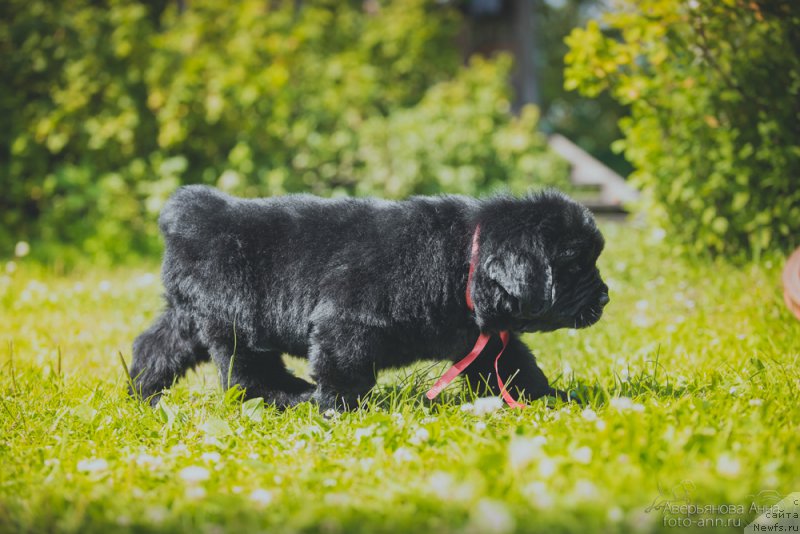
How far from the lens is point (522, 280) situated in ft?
8.97

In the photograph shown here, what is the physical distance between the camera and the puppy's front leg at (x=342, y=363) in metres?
2.76

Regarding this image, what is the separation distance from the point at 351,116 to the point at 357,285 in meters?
5.69

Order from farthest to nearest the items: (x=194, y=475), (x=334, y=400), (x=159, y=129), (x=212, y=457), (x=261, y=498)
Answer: (x=159, y=129) < (x=334, y=400) < (x=212, y=457) < (x=194, y=475) < (x=261, y=498)

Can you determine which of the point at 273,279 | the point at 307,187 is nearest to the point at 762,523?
the point at 273,279

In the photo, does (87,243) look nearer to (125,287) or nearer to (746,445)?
(125,287)

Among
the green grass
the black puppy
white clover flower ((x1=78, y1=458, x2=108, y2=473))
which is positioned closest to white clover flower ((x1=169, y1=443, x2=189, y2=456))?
the green grass

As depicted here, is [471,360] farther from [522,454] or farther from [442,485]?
[442,485]

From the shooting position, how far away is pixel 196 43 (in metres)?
7.45

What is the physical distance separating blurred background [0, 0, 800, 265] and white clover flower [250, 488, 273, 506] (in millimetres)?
3513

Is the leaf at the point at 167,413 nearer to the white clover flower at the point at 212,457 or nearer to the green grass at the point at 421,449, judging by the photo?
the green grass at the point at 421,449

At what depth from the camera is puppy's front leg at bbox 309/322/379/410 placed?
9.05 feet

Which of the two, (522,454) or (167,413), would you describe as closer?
(522,454)

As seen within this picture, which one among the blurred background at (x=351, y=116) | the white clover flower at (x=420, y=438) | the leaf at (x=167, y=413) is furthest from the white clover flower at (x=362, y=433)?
the blurred background at (x=351, y=116)

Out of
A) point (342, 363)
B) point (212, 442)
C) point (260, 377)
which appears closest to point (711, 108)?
point (342, 363)
